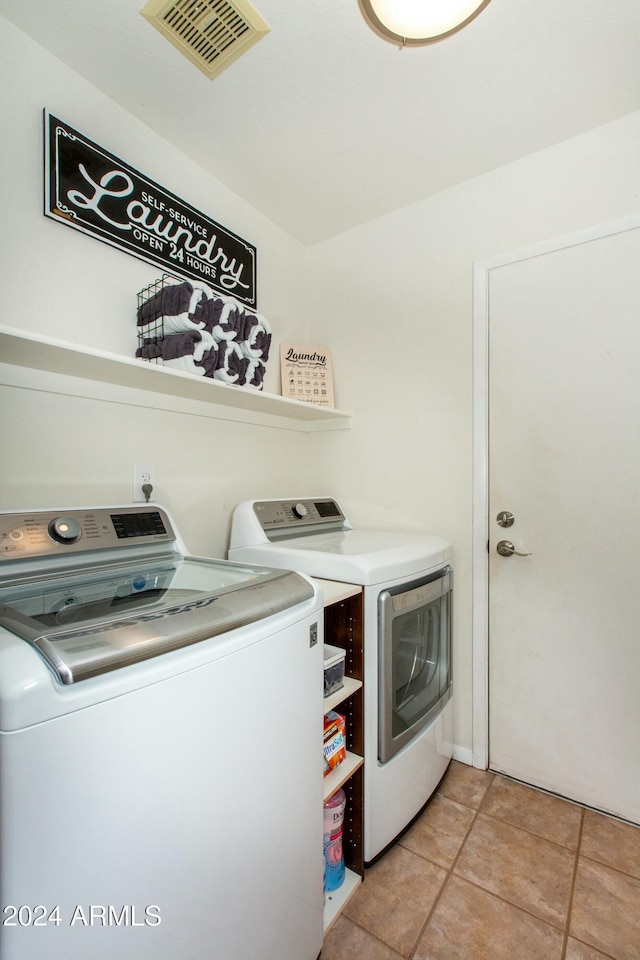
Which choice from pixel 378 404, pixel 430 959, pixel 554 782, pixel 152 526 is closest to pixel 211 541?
pixel 152 526

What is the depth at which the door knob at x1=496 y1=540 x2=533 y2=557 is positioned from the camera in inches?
70.1

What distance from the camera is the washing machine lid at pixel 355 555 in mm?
1347

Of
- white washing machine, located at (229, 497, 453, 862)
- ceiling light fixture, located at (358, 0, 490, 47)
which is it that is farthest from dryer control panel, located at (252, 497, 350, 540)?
ceiling light fixture, located at (358, 0, 490, 47)

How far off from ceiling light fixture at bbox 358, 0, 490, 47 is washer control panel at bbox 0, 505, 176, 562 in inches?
60.2

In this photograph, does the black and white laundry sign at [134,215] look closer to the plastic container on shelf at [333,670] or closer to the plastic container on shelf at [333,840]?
the plastic container on shelf at [333,670]

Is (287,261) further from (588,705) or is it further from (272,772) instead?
(588,705)

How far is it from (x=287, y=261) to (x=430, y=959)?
2.72 metres

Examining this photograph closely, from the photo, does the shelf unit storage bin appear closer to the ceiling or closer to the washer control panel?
the washer control panel

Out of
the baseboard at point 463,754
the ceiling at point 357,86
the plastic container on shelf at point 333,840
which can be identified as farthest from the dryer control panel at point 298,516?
the ceiling at point 357,86

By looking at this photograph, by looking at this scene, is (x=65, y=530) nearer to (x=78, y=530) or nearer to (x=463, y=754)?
(x=78, y=530)

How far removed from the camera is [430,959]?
111cm

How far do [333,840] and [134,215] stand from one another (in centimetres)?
214

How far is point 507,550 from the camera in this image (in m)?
1.80

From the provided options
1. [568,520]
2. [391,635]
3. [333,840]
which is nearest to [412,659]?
[391,635]
